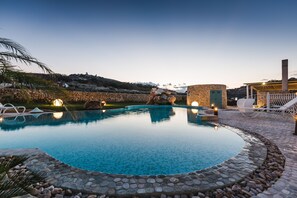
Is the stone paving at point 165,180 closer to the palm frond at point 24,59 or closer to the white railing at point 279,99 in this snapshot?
the palm frond at point 24,59

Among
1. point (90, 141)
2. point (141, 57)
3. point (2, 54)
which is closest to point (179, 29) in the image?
point (141, 57)

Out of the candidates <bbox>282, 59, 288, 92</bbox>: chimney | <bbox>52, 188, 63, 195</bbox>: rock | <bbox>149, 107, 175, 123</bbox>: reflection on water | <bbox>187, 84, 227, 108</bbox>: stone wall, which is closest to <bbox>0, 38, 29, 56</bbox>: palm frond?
<bbox>52, 188, 63, 195</bbox>: rock

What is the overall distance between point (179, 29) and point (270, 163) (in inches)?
407

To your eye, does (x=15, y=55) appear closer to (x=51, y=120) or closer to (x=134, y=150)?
(x=134, y=150)

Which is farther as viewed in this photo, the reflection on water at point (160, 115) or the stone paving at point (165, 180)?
the reflection on water at point (160, 115)

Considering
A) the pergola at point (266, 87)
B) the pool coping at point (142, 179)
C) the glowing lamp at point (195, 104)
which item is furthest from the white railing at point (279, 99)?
the pool coping at point (142, 179)

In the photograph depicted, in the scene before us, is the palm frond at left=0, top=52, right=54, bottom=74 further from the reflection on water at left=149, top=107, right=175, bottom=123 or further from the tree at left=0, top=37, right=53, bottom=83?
the reflection on water at left=149, top=107, right=175, bottom=123

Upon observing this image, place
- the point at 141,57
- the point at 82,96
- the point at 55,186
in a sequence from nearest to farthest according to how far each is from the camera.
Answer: the point at 55,186 < the point at 141,57 < the point at 82,96

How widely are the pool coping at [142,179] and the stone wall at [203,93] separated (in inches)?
620

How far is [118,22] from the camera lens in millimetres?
10219

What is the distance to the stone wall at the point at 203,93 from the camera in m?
17.8

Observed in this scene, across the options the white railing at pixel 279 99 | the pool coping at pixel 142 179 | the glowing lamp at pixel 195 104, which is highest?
the white railing at pixel 279 99

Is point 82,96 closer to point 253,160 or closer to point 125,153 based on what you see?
point 125,153

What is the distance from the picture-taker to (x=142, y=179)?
8.40ft
